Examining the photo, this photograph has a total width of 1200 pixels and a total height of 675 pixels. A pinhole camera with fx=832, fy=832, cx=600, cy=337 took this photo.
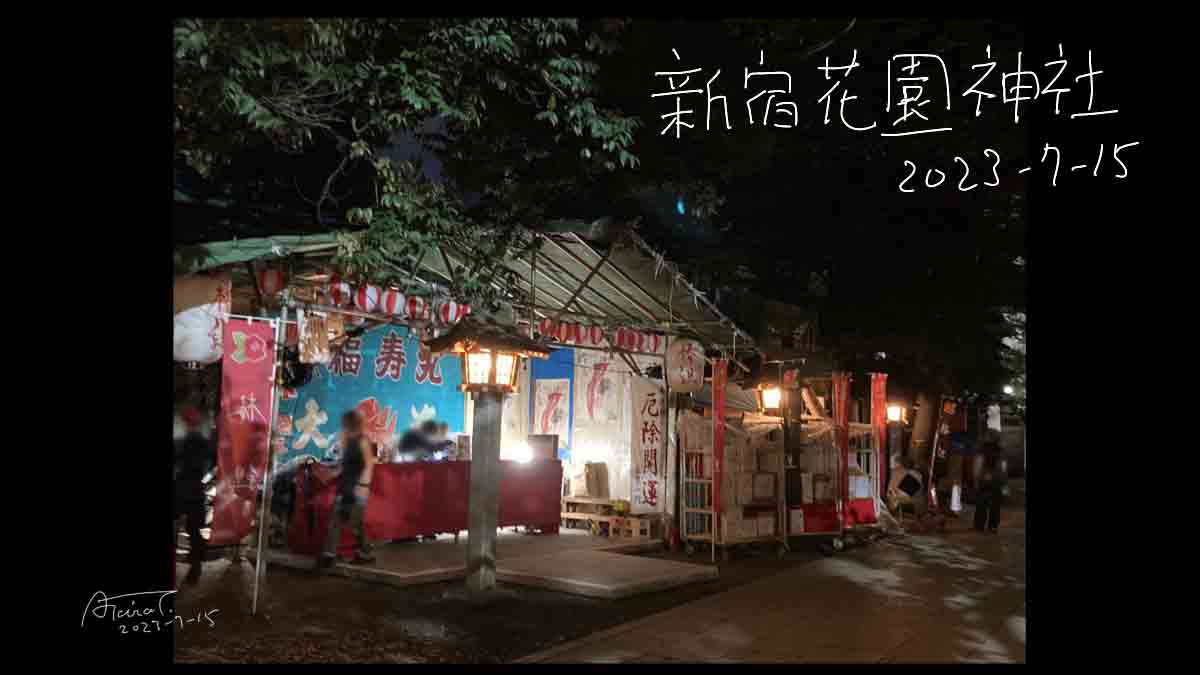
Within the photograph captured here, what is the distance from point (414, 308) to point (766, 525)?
25.8 feet

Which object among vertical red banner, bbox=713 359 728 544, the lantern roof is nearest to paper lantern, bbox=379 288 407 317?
the lantern roof

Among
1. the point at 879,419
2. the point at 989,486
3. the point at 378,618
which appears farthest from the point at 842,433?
the point at 378,618

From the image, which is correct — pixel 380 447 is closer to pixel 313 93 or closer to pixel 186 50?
pixel 313 93

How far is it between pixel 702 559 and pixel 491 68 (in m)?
9.65

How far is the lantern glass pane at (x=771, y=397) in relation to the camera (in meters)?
16.6

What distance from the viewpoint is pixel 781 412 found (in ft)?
54.4

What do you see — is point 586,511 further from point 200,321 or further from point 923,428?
point 923,428

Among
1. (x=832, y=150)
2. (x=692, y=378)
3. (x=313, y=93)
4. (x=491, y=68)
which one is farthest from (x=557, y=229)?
(x=832, y=150)

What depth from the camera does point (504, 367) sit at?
10.7 m

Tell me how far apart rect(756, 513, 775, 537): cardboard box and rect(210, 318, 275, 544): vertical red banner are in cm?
929

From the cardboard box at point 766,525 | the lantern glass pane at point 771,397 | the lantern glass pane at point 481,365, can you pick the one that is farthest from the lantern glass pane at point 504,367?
the lantern glass pane at point 771,397

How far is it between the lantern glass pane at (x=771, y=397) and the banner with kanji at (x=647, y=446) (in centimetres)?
213

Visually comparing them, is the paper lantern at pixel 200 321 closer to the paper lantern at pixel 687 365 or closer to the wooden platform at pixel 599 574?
the wooden platform at pixel 599 574

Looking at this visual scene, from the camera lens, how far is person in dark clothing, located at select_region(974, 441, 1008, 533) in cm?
1998
